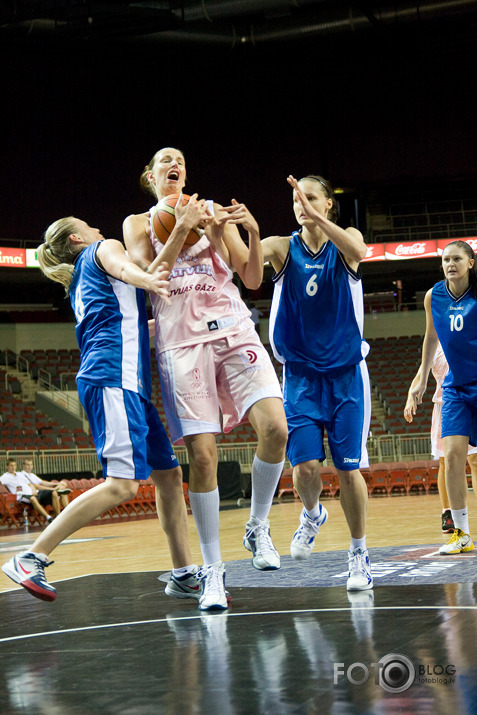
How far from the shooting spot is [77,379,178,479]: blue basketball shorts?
4.11m

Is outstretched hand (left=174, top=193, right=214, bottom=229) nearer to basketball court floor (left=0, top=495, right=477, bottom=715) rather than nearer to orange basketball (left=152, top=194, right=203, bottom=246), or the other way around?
orange basketball (left=152, top=194, right=203, bottom=246)

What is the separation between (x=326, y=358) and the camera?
4.86m

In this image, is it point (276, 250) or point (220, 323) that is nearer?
point (220, 323)

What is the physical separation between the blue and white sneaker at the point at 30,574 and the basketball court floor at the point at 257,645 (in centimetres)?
20

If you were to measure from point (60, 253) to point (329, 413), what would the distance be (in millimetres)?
1790

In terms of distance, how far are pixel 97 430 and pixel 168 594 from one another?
1.08 metres

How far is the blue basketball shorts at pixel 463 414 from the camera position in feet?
19.2

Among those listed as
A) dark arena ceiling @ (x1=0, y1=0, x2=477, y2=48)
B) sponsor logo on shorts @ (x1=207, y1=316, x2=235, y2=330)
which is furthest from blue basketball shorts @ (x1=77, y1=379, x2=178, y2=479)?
dark arena ceiling @ (x1=0, y1=0, x2=477, y2=48)

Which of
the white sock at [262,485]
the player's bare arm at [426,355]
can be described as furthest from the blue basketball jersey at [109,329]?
the player's bare arm at [426,355]

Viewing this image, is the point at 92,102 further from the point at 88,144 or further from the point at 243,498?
the point at 243,498

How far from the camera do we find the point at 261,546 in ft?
14.7

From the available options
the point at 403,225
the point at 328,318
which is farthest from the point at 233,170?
the point at 328,318

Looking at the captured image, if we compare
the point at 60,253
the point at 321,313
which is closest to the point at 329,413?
the point at 321,313

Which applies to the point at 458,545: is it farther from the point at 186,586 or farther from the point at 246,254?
the point at 246,254
